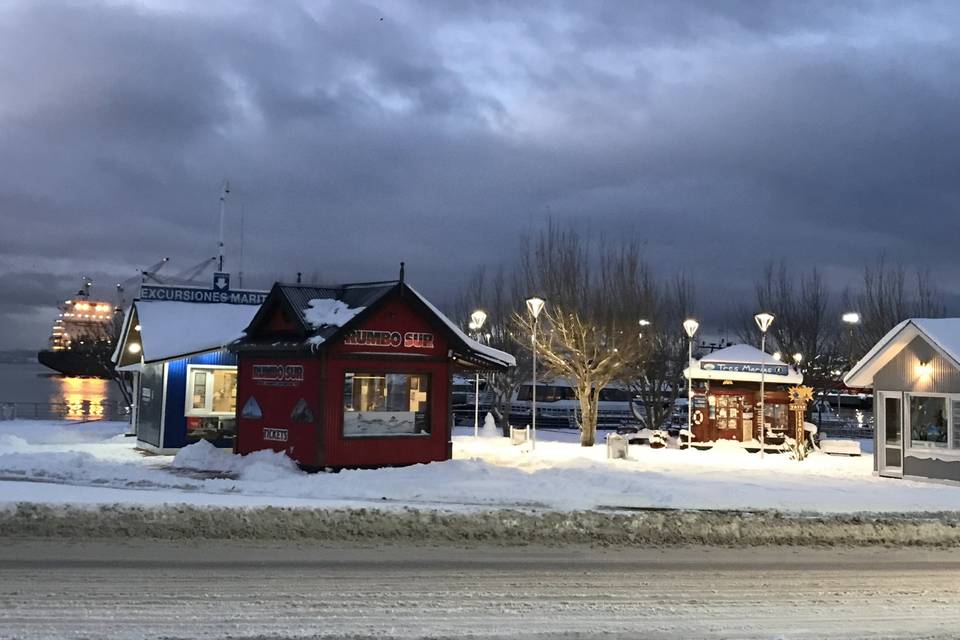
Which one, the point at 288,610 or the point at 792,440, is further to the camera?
the point at 792,440

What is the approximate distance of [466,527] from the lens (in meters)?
13.5

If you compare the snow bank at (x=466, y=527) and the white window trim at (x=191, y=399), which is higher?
the white window trim at (x=191, y=399)

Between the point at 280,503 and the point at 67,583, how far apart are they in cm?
550

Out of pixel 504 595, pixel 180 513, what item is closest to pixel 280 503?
pixel 180 513

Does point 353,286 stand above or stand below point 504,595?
above

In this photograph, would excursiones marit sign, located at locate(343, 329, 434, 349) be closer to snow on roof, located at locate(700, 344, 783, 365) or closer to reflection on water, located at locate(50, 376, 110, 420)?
snow on roof, located at locate(700, 344, 783, 365)

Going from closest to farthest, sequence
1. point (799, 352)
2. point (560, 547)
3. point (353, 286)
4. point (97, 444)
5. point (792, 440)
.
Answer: point (560, 547) → point (353, 286) → point (97, 444) → point (792, 440) → point (799, 352)

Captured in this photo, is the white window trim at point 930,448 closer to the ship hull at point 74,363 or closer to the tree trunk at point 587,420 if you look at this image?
the tree trunk at point 587,420

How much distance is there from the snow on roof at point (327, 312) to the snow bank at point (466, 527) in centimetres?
687

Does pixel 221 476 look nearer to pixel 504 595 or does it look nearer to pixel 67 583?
pixel 67 583

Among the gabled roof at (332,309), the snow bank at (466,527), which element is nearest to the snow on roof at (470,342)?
the gabled roof at (332,309)

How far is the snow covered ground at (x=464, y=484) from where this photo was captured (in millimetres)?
15555

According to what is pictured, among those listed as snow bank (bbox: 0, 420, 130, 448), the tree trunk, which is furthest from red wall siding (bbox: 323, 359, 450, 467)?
snow bank (bbox: 0, 420, 130, 448)

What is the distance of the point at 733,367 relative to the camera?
1257 inches
